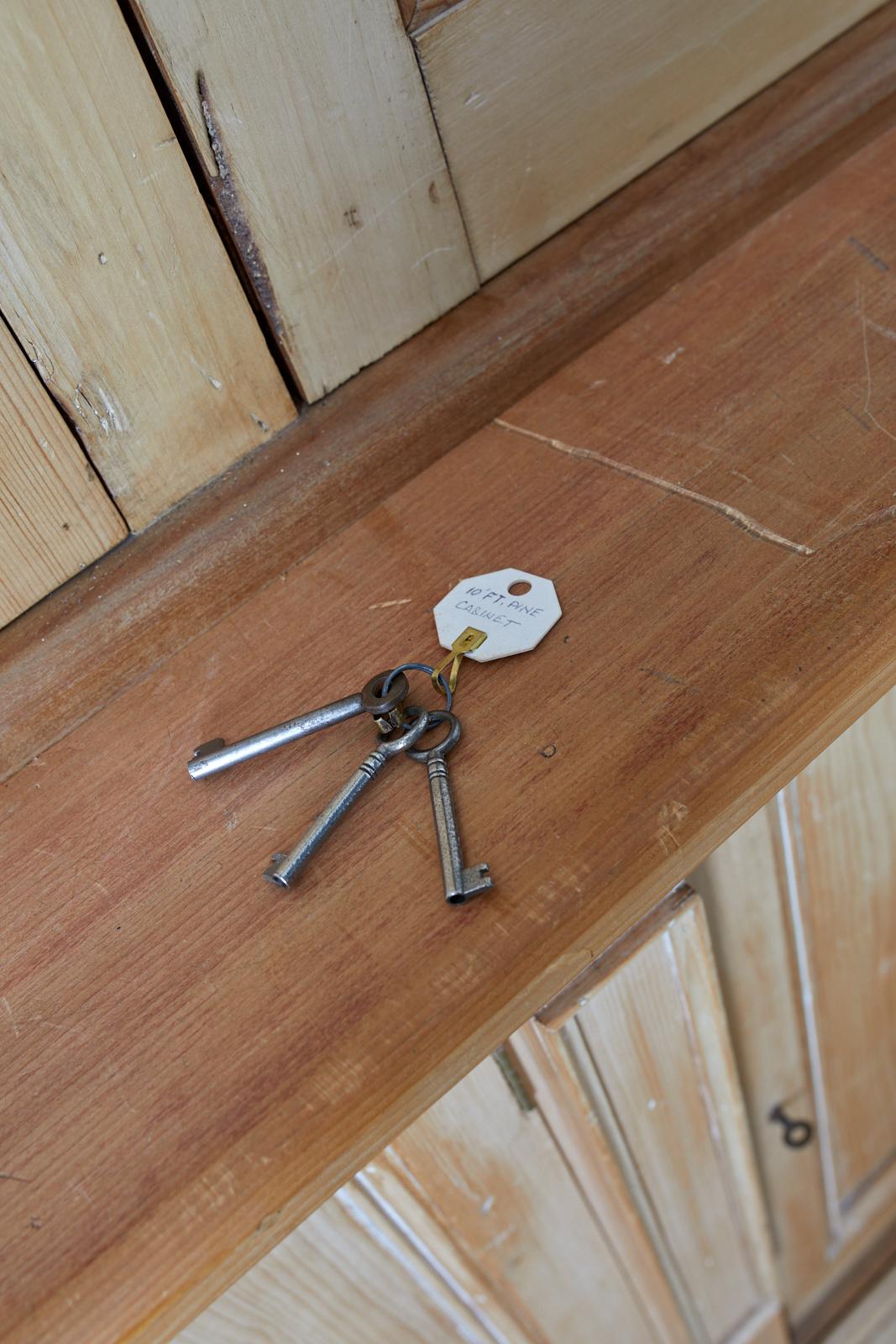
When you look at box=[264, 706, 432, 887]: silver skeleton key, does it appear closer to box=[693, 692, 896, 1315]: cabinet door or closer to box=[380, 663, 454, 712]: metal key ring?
box=[380, 663, 454, 712]: metal key ring

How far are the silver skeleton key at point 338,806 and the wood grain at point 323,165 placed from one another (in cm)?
26

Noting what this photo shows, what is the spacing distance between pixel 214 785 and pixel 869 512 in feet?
1.13

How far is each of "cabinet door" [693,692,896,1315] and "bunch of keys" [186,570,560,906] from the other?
264mm

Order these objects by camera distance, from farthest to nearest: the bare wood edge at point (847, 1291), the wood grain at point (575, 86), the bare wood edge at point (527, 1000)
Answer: the bare wood edge at point (847, 1291) → the wood grain at point (575, 86) → the bare wood edge at point (527, 1000)

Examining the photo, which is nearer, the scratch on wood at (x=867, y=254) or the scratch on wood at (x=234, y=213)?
the scratch on wood at (x=234, y=213)

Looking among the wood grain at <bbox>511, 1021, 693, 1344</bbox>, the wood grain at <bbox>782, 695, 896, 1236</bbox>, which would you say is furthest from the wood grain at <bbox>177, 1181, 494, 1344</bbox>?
the wood grain at <bbox>782, 695, 896, 1236</bbox>

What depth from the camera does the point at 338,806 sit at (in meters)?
0.54

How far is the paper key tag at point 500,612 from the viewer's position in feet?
1.93

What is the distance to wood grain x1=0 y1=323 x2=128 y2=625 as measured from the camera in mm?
604

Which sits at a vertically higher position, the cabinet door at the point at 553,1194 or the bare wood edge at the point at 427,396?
the bare wood edge at the point at 427,396

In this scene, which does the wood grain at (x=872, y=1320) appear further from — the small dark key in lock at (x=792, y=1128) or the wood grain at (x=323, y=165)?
the wood grain at (x=323, y=165)

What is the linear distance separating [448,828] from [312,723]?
0.29 feet

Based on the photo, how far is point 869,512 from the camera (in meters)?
0.59

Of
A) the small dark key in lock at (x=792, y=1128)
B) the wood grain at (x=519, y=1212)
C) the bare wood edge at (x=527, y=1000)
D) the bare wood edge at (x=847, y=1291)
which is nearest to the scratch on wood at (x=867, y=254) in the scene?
the bare wood edge at (x=527, y=1000)
